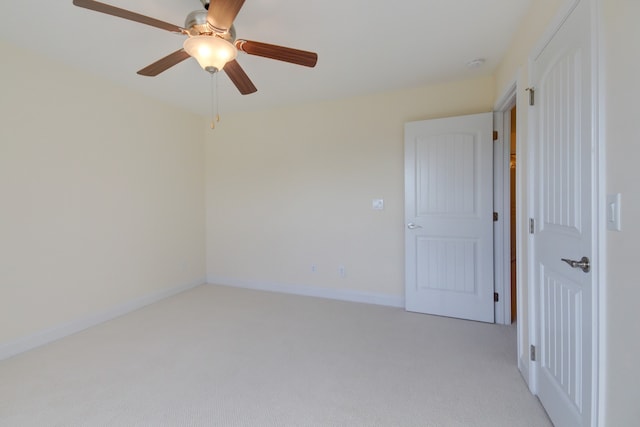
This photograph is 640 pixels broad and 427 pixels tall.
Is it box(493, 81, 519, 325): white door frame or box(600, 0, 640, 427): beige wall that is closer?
box(600, 0, 640, 427): beige wall

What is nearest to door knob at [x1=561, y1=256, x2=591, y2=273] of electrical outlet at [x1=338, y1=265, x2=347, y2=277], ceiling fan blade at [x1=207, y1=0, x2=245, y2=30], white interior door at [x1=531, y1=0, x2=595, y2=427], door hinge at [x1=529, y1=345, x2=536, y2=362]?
white interior door at [x1=531, y1=0, x2=595, y2=427]

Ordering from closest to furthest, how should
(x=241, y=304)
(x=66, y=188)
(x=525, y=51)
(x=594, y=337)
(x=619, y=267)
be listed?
1. (x=619, y=267)
2. (x=594, y=337)
3. (x=525, y=51)
4. (x=66, y=188)
5. (x=241, y=304)

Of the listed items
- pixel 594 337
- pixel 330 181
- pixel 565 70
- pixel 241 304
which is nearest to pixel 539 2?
pixel 565 70

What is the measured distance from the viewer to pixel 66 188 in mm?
2746

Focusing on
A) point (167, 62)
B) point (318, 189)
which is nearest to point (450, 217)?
point (318, 189)

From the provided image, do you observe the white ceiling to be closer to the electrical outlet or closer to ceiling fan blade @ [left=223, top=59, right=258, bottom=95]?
ceiling fan blade @ [left=223, top=59, right=258, bottom=95]

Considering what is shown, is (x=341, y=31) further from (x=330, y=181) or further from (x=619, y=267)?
(x=619, y=267)

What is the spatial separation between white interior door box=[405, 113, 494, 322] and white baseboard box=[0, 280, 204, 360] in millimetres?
3016

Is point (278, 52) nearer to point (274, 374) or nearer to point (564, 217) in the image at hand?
point (564, 217)

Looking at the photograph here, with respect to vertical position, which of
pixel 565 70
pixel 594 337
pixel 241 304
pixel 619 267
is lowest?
pixel 241 304

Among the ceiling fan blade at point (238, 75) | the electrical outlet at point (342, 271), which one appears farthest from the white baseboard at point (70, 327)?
the ceiling fan blade at point (238, 75)

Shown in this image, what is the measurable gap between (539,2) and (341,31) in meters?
→ 1.22

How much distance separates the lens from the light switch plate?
105 centimetres

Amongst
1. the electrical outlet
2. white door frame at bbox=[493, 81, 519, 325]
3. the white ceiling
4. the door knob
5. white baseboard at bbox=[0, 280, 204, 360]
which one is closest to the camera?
the door knob
